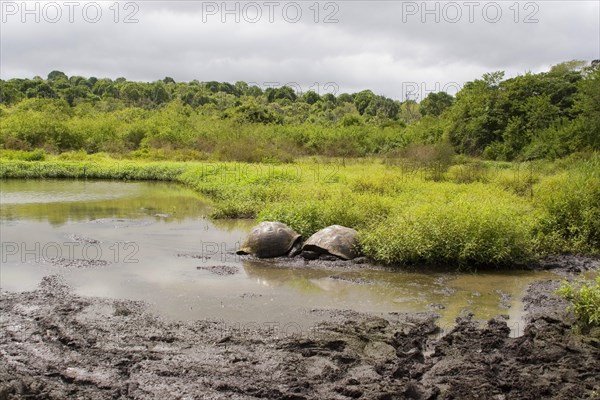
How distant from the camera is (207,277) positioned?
32.4 ft

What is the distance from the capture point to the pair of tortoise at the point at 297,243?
35.6ft

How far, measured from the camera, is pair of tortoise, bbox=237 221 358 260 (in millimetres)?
10852

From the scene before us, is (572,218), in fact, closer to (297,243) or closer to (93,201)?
(297,243)

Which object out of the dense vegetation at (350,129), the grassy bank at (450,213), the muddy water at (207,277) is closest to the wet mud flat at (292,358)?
the muddy water at (207,277)

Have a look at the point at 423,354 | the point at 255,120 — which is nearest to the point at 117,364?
the point at 423,354

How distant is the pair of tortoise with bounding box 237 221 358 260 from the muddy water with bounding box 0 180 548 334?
0.41 m

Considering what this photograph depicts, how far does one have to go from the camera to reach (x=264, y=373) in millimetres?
5828

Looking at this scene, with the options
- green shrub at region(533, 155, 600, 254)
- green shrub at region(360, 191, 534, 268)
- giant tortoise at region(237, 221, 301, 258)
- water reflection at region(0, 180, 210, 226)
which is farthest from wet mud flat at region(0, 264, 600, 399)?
water reflection at region(0, 180, 210, 226)

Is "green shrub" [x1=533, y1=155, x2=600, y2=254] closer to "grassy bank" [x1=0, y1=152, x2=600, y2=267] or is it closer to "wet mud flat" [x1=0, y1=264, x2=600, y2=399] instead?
"grassy bank" [x1=0, y1=152, x2=600, y2=267]

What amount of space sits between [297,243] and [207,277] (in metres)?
2.29

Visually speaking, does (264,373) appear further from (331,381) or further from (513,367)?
(513,367)

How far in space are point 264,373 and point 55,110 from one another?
149ft

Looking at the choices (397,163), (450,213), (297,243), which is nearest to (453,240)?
(450,213)

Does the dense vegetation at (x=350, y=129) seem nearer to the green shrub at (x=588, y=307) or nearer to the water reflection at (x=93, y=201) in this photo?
the water reflection at (x=93, y=201)
